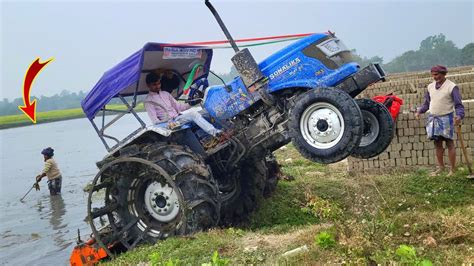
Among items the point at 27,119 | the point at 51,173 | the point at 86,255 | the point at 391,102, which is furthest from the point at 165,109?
the point at 27,119

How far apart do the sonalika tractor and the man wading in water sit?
7.68 metres

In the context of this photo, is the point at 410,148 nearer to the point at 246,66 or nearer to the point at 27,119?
the point at 246,66

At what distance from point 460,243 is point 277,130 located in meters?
2.74

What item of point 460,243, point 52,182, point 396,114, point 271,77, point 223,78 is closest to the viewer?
point 460,243

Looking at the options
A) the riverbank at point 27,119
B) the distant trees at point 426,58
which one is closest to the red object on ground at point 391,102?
the riverbank at point 27,119

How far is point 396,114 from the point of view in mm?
8477

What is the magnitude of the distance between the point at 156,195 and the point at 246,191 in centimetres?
171

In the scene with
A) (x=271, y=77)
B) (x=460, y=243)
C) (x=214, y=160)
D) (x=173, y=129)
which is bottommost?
(x=460, y=243)

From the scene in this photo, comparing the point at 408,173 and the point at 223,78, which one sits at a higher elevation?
the point at 223,78

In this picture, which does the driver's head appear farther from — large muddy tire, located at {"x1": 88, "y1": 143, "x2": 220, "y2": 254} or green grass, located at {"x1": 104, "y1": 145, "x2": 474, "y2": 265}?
green grass, located at {"x1": 104, "y1": 145, "x2": 474, "y2": 265}

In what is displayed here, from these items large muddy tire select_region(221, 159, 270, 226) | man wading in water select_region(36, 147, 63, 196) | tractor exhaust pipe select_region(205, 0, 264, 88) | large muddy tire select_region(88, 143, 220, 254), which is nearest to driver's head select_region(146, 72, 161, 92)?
large muddy tire select_region(88, 143, 220, 254)

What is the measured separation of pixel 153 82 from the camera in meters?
7.28

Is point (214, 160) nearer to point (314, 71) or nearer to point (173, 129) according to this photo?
point (173, 129)

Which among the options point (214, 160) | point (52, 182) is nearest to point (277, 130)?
point (214, 160)
